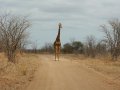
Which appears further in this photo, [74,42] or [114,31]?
[74,42]

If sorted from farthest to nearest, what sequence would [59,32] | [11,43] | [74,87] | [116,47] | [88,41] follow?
[88,41]
[116,47]
[59,32]
[11,43]
[74,87]

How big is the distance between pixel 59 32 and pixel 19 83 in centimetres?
2954

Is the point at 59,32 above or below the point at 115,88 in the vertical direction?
above

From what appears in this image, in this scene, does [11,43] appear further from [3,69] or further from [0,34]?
[3,69]

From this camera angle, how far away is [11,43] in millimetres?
36750

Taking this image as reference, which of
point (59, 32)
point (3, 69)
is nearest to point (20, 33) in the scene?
point (59, 32)

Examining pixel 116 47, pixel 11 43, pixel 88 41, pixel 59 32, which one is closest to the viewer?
pixel 11 43

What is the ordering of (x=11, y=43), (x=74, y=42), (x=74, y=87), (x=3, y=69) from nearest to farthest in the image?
1. (x=74, y=87)
2. (x=3, y=69)
3. (x=11, y=43)
4. (x=74, y=42)

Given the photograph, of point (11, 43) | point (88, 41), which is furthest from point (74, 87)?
point (88, 41)

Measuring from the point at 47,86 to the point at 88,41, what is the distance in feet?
218

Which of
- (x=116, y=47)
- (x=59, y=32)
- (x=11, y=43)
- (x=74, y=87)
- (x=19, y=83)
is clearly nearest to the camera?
(x=74, y=87)

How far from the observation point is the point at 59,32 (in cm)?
4834

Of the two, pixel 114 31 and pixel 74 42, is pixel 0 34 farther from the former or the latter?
pixel 74 42

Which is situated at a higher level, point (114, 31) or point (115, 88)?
point (114, 31)
